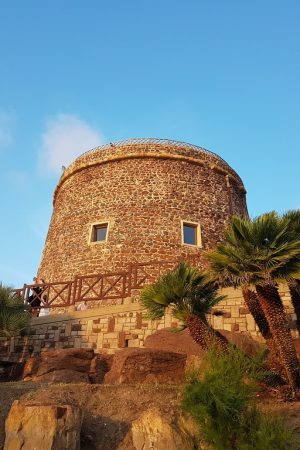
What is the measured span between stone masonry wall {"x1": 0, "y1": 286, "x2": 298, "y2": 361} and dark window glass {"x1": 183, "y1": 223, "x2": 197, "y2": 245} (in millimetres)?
5717

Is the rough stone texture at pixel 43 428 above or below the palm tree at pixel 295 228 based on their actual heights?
below

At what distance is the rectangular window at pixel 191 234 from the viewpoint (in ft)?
60.0

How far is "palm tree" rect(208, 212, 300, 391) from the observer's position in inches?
320

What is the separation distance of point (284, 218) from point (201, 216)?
10075mm

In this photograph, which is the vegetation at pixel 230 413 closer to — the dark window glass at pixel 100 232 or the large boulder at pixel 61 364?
the large boulder at pixel 61 364

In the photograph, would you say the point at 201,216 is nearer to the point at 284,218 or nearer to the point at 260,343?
the point at 260,343

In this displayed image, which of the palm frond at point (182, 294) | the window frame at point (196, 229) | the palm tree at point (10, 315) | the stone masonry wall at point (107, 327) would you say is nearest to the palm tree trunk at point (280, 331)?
the palm frond at point (182, 294)

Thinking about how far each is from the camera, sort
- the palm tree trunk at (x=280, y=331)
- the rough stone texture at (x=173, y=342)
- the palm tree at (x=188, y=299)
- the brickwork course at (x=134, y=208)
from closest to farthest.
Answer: the palm tree trunk at (x=280, y=331) → the palm tree at (x=188, y=299) → the rough stone texture at (x=173, y=342) → the brickwork course at (x=134, y=208)

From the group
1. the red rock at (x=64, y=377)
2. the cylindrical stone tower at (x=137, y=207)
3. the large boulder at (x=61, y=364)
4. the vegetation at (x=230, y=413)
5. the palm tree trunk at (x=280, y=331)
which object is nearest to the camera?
the vegetation at (x=230, y=413)

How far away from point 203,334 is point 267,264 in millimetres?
1660

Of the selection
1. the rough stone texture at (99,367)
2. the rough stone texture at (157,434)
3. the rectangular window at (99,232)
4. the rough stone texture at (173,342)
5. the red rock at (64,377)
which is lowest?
the rough stone texture at (157,434)

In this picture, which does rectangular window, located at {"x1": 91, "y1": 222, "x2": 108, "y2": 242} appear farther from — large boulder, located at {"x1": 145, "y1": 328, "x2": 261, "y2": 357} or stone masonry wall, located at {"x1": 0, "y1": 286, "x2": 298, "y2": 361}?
large boulder, located at {"x1": 145, "y1": 328, "x2": 261, "y2": 357}

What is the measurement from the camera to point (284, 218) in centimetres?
886

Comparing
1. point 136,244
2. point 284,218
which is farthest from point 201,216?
point 284,218
